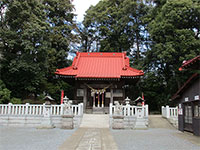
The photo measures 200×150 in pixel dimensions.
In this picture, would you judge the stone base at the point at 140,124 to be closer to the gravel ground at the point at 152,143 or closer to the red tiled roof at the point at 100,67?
the gravel ground at the point at 152,143

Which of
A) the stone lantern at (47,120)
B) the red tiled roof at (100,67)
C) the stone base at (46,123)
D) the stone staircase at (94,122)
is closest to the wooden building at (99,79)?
the red tiled roof at (100,67)

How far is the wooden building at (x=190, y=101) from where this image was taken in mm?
8614

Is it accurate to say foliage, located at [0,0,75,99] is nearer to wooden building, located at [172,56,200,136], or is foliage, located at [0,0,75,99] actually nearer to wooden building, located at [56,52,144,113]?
wooden building, located at [56,52,144,113]

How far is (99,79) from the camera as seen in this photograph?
1658 cm

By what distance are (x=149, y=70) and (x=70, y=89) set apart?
1104 centimetres

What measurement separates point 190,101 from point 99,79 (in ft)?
28.2

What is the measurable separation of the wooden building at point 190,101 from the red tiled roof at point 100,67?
6.07 meters

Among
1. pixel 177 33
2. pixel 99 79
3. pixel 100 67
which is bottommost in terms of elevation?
pixel 99 79

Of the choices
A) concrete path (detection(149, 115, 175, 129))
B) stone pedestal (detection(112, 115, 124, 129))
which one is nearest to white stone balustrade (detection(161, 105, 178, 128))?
concrete path (detection(149, 115, 175, 129))

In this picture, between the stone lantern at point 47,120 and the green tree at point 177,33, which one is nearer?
the stone lantern at point 47,120

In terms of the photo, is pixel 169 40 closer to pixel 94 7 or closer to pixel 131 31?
pixel 131 31

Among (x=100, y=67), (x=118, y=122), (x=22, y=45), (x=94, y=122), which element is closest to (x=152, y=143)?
(x=118, y=122)

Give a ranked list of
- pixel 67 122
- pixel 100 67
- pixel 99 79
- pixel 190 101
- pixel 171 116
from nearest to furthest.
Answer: pixel 190 101, pixel 67 122, pixel 171 116, pixel 99 79, pixel 100 67

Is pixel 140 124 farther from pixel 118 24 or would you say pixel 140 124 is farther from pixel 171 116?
pixel 118 24
